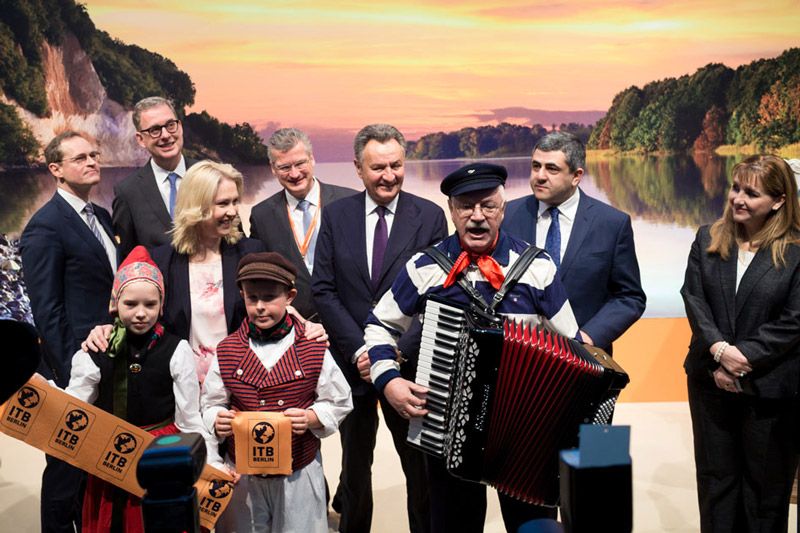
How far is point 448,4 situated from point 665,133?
2124 millimetres

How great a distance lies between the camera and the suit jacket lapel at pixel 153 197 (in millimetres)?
3451

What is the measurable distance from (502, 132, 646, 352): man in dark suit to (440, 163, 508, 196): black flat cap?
2.45ft

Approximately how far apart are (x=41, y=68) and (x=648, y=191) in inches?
189

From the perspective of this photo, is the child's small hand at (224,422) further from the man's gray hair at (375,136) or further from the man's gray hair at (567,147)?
the man's gray hair at (567,147)

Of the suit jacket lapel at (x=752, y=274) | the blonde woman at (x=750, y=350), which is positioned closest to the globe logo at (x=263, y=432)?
the blonde woman at (x=750, y=350)

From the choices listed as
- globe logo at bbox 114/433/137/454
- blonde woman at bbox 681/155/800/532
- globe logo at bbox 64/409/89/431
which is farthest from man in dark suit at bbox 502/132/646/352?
globe logo at bbox 64/409/89/431

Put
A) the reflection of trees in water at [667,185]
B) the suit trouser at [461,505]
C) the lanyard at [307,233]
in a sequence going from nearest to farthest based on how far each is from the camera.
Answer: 1. the suit trouser at [461,505]
2. the lanyard at [307,233]
3. the reflection of trees in water at [667,185]

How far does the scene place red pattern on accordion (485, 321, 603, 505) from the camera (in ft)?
7.62

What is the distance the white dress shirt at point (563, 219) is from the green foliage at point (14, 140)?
425 centimetres

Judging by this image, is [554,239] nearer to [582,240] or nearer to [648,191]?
[582,240]

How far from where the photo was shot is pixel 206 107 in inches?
240

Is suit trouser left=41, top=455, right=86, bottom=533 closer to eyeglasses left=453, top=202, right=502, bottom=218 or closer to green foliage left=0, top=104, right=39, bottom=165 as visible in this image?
eyeglasses left=453, top=202, right=502, bottom=218

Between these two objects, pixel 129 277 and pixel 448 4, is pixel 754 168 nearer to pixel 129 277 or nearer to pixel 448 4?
pixel 129 277

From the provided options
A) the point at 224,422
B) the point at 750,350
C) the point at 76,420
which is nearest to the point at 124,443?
the point at 76,420
